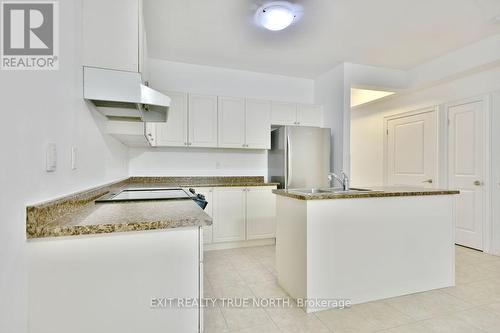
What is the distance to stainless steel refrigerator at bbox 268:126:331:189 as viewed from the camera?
364 cm

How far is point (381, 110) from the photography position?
15.9 feet

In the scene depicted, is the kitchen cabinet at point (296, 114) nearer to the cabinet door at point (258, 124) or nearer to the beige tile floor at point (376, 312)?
the cabinet door at point (258, 124)

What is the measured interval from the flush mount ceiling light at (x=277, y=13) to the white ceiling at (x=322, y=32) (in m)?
0.08

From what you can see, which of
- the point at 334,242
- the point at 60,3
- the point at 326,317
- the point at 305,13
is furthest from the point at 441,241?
the point at 60,3

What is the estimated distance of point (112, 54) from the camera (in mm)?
1601

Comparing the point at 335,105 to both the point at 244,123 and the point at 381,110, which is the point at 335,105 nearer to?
the point at 244,123

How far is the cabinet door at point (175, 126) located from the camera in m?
3.45

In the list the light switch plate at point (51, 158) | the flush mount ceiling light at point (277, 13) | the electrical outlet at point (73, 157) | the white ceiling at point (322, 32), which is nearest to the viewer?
the light switch plate at point (51, 158)

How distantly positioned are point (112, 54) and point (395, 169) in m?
4.49

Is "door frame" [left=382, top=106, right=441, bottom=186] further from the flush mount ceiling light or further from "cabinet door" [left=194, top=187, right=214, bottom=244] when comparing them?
"cabinet door" [left=194, top=187, right=214, bottom=244]

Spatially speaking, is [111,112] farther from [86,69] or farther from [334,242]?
A: [334,242]

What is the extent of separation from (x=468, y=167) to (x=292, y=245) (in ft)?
9.79

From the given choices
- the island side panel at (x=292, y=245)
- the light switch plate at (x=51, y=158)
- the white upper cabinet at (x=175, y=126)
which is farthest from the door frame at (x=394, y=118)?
the light switch plate at (x=51, y=158)

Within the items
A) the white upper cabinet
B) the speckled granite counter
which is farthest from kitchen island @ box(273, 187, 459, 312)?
the white upper cabinet
